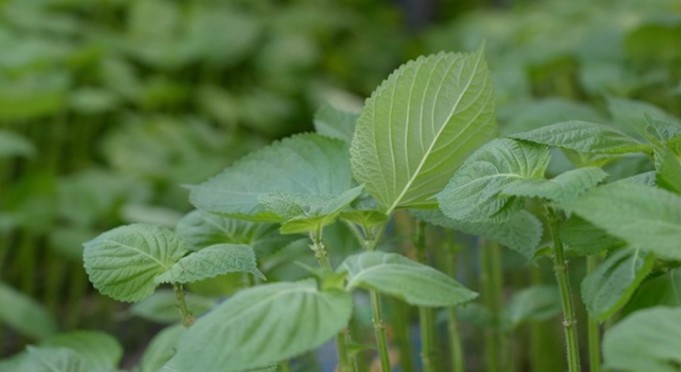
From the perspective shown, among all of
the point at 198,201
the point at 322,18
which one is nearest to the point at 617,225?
the point at 198,201

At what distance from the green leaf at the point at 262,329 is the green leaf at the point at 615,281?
0.48 feet

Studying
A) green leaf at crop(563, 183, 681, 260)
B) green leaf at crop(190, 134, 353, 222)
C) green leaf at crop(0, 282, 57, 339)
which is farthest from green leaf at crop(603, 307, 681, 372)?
green leaf at crop(0, 282, 57, 339)

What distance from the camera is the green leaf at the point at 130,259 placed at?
25.5 inches

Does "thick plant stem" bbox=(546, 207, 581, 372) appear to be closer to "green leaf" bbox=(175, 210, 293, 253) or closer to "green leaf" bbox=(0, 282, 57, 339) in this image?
"green leaf" bbox=(175, 210, 293, 253)

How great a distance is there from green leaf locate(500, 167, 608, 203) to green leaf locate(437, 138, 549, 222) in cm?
2

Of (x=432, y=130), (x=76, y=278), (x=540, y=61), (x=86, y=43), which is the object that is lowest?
(x=76, y=278)

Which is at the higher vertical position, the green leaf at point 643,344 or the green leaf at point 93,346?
the green leaf at point 643,344

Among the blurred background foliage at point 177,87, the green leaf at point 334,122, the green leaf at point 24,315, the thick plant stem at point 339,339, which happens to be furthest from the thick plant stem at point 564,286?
the green leaf at point 24,315

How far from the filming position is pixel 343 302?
1.72 ft

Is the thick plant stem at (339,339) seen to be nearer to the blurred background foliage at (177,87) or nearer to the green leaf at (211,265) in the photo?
the green leaf at (211,265)

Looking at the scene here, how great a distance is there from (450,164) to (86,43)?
174 cm

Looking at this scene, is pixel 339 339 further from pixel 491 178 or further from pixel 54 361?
pixel 54 361

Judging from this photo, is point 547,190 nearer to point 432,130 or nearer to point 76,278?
point 432,130

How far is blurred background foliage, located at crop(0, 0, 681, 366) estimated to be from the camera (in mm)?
1558
